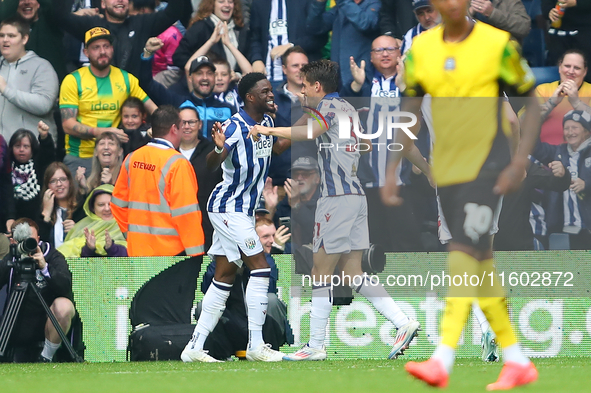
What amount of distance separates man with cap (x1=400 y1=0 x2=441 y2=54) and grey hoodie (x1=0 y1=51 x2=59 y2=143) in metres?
3.81

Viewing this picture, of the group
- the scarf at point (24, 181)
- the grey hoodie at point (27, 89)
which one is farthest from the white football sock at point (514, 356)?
the grey hoodie at point (27, 89)

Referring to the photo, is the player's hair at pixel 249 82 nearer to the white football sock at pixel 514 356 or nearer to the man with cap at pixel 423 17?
the man with cap at pixel 423 17

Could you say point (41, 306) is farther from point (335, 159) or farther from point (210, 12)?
point (210, 12)

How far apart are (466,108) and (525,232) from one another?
3.32m

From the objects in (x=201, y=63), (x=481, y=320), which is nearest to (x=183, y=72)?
(x=201, y=63)

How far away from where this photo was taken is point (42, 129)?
9.50 m

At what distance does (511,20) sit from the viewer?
912 centimetres

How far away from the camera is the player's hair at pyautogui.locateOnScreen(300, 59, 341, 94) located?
7.41 meters

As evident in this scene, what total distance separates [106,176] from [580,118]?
15.6 feet

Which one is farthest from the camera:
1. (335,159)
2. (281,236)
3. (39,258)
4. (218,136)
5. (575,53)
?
(575,53)

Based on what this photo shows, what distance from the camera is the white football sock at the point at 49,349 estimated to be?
7777 mm

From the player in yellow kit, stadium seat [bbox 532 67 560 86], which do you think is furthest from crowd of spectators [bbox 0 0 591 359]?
the player in yellow kit

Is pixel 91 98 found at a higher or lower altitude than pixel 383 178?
higher

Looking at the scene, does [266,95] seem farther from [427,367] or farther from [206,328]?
[427,367]
